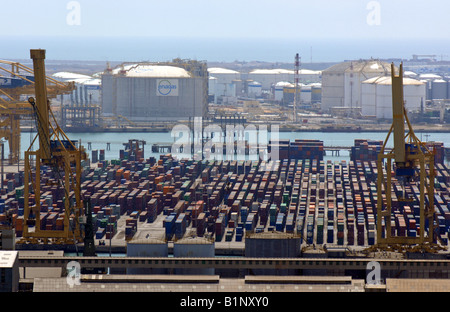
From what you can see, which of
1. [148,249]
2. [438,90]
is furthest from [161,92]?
[148,249]

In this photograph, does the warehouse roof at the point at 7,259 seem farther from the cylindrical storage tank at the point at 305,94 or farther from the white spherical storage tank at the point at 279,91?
the white spherical storage tank at the point at 279,91

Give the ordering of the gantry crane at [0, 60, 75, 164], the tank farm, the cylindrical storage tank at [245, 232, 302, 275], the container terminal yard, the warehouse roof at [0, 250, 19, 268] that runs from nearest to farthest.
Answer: the warehouse roof at [0, 250, 19, 268] → the container terminal yard → the cylindrical storage tank at [245, 232, 302, 275] → the tank farm → the gantry crane at [0, 60, 75, 164]

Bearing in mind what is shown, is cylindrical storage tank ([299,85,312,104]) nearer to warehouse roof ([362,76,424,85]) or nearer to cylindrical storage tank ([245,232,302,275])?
warehouse roof ([362,76,424,85])

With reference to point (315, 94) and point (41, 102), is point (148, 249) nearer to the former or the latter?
point (41, 102)

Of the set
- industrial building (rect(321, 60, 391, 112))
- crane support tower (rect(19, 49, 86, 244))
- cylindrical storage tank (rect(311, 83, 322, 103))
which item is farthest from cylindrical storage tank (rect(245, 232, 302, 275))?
cylindrical storage tank (rect(311, 83, 322, 103))

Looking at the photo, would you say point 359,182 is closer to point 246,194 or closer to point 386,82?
point 246,194
